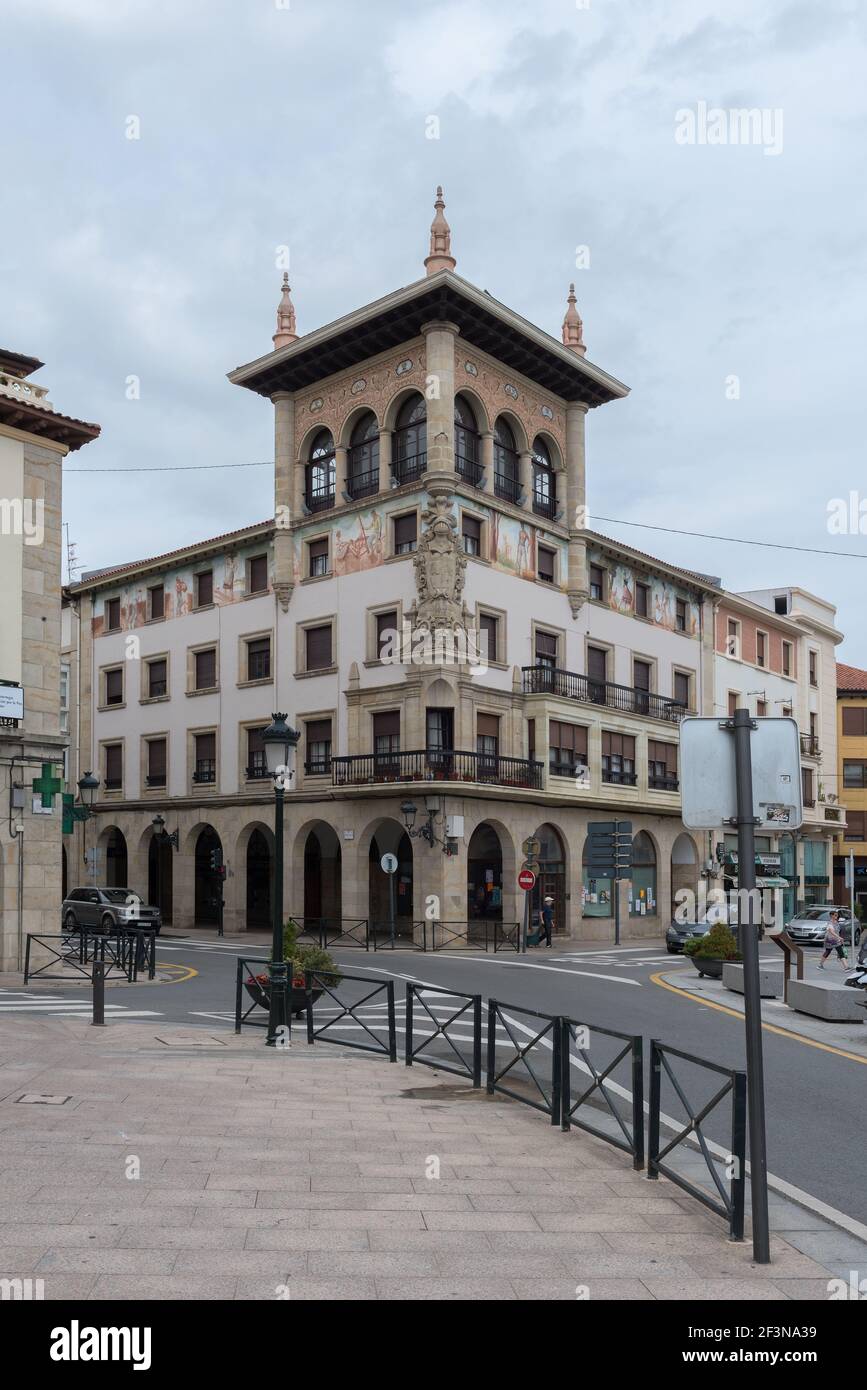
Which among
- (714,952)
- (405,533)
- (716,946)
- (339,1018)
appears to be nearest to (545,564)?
(405,533)

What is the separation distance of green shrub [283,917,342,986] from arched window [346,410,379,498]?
24212mm

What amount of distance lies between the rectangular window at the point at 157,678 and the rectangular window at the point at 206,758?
121 inches

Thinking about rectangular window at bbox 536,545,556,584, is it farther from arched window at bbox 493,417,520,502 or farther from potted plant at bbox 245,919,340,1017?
potted plant at bbox 245,919,340,1017

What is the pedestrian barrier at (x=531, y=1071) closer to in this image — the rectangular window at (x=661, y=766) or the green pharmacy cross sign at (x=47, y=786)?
the green pharmacy cross sign at (x=47, y=786)

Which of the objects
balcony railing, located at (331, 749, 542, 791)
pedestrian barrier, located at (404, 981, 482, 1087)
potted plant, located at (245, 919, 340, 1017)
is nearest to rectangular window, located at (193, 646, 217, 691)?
balcony railing, located at (331, 749, 542, 791)

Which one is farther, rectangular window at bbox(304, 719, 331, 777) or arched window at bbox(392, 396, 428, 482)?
rectangular window at bbox(304, 719, 331, 777)

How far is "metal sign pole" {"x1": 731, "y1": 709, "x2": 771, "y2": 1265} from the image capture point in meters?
5.97

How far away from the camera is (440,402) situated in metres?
35.1

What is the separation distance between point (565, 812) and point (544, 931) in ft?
15.5

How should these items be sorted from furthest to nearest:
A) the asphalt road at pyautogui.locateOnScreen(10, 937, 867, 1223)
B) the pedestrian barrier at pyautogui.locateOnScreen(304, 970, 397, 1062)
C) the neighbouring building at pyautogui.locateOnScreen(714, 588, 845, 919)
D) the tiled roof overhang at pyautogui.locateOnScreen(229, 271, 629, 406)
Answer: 1. the neighbouring building at pyautogui.locateOnScreen(714, 588, 845, 919)
2. the tiled roof overhang at pyautogui.locateOnScreen(229, 271, 629, 406)
3. the pedestrian barrier at pyautogui.locateOnScreen(304, 970, 397, 1062)
4. the asphalt road at pyautogui.locateOnScreen(10, 937, 867, 1223)

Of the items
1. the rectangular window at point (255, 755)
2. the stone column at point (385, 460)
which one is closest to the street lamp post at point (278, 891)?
the stone column at point (385, 460)

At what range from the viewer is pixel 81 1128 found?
338 inches
